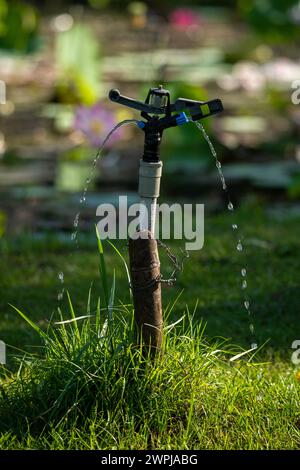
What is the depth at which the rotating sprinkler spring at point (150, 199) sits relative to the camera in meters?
3.09

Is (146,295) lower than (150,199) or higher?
lower

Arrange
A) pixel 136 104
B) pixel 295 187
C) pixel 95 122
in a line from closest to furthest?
1. pixel 136 104
2. pixel 295 187
3. pixel 95 122

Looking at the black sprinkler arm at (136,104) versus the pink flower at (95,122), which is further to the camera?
the pink flower at (95,122)

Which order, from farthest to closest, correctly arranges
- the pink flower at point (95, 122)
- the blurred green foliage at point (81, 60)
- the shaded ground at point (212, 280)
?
1. the blurred green foliage at point (81, 60)
2. the pink flower at point (95, 122)
3. the shaded ground at point (212, 280)

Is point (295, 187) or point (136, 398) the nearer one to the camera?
point (136, 398)

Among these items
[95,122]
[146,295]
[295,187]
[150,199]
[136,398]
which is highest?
[95,122]

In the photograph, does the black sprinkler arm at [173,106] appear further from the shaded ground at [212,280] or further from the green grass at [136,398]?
the shaded ground at [212,280]

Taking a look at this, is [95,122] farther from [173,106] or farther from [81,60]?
[173,106]

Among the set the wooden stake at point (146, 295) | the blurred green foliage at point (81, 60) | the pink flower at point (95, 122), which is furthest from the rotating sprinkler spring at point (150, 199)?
the blurred green foliage at point (81, 60)

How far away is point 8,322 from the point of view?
4387 mm

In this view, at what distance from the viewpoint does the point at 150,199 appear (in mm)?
3117

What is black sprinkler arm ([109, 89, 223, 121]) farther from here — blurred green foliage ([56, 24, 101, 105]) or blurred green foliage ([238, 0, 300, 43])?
blurred green foliage ([238, 0, 300, 43])

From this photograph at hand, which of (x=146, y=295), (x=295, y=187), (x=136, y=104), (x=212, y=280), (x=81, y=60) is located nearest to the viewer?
(x=136, y=104)

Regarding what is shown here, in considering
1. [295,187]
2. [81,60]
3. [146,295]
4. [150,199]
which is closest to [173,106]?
[150,199]
